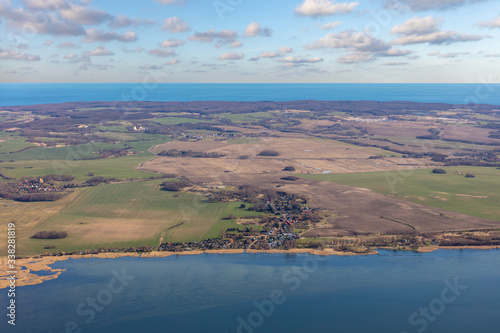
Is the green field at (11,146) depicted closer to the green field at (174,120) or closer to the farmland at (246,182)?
the farmland at (246,182)

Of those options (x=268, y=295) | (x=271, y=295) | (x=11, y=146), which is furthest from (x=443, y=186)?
(x=11, y=146)

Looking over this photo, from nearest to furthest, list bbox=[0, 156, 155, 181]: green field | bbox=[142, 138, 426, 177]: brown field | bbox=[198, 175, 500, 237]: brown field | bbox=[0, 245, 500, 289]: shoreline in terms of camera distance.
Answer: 1. bbox=[0, 245, 500, 289]: shoreline
2. bbox=[198, 175, 500, 237]: brown field
3. bbox=[0, 156, 155, 181]: green field
4. bbox=[142, 138, 426, 177]: brown field

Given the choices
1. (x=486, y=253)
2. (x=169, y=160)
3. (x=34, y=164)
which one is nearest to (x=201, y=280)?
(x=486, y=253)

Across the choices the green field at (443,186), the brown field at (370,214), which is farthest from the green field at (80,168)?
the green field at (443,186)

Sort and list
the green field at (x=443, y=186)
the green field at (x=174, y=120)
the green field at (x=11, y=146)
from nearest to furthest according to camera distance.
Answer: the green field at (x=443, y=186) < the green field at (x=11, y=146) < the green field at (x=174, y=120)

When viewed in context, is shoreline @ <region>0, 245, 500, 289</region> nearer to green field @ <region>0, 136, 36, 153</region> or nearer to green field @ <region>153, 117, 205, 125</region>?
green field @ <region>0, 136, 36, 153</region>

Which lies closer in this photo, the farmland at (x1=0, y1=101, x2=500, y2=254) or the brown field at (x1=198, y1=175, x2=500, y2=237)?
the farmland at (x1=0, y1=101, x2=500, y2=254)

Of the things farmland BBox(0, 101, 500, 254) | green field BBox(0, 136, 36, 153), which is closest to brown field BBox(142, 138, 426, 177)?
farmland BBox(0, 101, 500, 254)
